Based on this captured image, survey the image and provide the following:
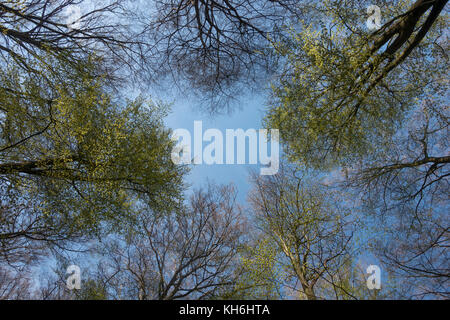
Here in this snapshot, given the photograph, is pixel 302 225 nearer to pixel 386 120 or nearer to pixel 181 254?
pixel 386 120

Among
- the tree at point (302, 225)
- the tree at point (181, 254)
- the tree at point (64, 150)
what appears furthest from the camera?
the tree at point (181, 254)

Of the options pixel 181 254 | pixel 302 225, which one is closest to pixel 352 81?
pixel 302 225

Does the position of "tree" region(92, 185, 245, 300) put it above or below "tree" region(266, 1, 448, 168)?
below

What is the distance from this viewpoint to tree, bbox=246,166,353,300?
455cm

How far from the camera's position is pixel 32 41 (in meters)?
4.86

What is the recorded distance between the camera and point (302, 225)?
5148mm

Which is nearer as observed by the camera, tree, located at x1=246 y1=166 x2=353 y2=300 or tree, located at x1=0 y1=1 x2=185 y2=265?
tree, located at x1=0 y1=1 x2=185 y2=265

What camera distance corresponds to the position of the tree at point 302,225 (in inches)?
179

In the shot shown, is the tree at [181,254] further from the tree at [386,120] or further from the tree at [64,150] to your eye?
the tree at [386,120]

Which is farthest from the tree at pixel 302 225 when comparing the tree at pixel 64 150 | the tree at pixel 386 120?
the tree at pixel 64 150

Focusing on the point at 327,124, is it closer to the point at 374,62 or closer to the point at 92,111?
the point at 374,62

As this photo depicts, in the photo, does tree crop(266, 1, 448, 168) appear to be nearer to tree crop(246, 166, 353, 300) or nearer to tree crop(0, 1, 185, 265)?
tree crop(246, 166, 353, 300)

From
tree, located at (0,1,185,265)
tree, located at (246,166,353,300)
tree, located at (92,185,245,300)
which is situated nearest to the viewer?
tree, located at (0,1,185,265)

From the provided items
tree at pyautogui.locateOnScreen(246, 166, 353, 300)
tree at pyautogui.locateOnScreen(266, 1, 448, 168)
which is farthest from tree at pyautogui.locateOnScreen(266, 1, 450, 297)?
tree at pyautogui.locateOnScreen(246, 166, 353, 300)
